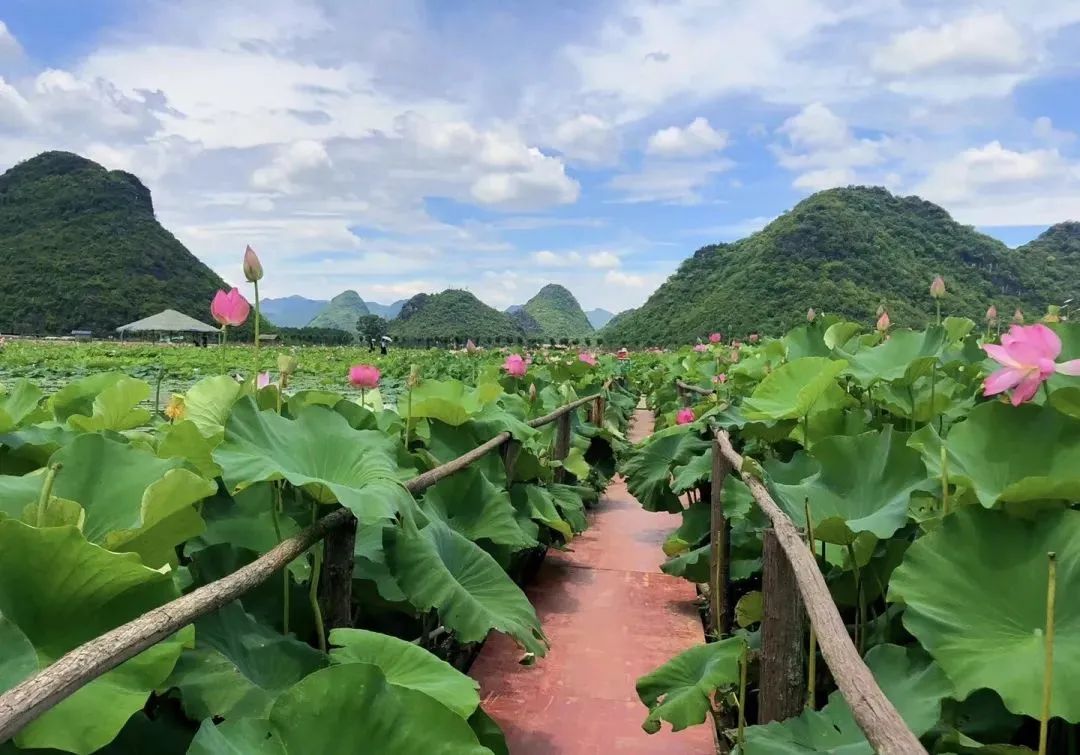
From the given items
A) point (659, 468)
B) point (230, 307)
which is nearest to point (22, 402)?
point (230, 307)

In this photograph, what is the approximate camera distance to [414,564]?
1.61 m

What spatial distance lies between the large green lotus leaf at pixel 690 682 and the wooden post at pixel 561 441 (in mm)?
2444

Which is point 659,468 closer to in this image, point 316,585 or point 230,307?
point 230,307

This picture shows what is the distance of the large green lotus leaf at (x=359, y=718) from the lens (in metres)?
0.95

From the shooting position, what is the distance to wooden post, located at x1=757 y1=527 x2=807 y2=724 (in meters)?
1.45

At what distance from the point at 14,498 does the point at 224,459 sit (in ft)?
1.00

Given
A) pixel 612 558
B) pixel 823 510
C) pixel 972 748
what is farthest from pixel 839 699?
pixel 612 558

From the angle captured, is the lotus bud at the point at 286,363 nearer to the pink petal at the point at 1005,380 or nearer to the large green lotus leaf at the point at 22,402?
the large green lotus leaf at the point at 22,402

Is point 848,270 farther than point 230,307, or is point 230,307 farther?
point 848,270

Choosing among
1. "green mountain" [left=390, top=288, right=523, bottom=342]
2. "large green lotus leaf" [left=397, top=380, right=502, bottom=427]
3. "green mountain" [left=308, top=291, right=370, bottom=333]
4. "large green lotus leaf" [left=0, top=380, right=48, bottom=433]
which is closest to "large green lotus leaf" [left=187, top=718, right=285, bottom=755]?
"large green lotus leaf" [left=0, top=380, right=48, bottom=433]

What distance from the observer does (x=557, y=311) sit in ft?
416

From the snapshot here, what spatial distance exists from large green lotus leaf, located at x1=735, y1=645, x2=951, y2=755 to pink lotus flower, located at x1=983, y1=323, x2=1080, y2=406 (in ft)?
1.48

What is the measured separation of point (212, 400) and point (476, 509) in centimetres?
77

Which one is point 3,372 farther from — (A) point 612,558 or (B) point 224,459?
(B) point 224,459
